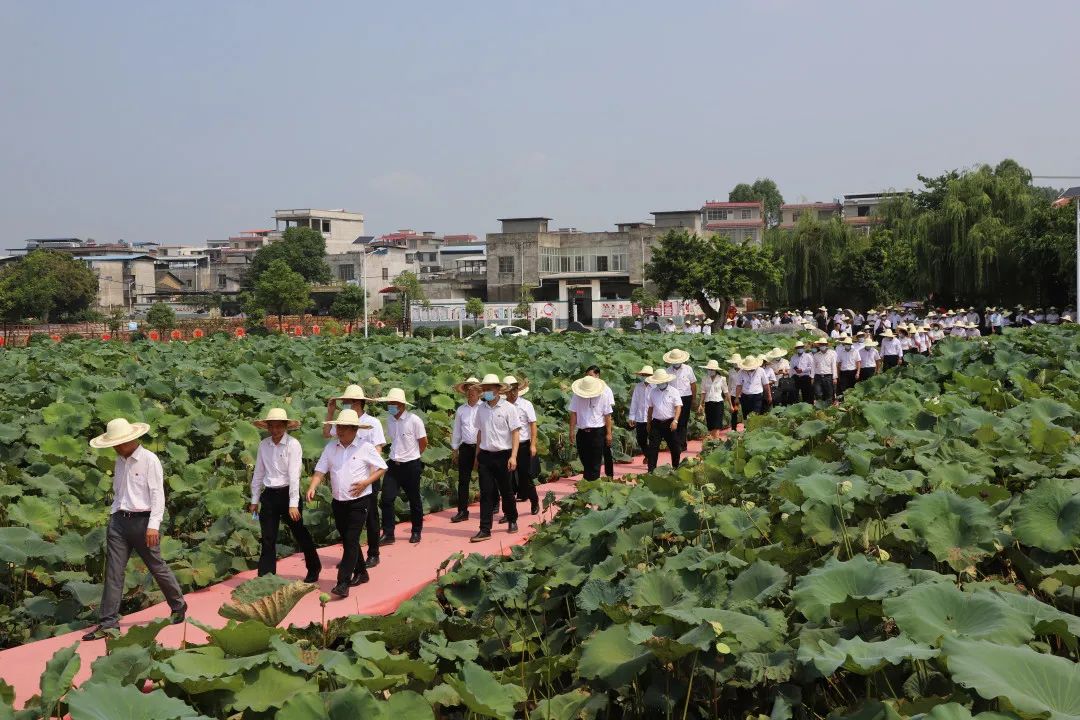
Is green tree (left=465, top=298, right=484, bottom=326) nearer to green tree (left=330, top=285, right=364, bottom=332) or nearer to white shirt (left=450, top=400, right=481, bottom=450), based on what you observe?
green tree (left=330, top=285, right=364, bottom=332)

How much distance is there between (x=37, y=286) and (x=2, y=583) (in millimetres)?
56385

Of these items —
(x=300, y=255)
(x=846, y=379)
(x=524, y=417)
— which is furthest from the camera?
(x=300, y=255)

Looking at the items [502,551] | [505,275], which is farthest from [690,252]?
[502,551]

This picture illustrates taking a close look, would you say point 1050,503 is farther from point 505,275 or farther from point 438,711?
point 505,275

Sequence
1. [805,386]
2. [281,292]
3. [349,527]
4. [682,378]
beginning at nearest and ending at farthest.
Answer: [349,527] → [682,378] → [805,386] → [281,292]

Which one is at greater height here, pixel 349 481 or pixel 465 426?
pixel 465 426

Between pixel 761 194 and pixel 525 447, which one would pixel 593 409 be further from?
pixel 761 194

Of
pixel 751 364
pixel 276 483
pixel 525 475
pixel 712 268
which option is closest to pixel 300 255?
pixel 712 268

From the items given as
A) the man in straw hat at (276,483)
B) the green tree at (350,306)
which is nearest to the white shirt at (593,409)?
the man in straw hat at (276,483)

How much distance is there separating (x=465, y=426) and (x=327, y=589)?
2.63 metres

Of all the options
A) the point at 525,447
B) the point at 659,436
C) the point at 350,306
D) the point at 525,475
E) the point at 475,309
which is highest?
the point at 350,306

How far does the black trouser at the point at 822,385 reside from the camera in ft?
61.3

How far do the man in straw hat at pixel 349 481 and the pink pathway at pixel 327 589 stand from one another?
1.00 ft

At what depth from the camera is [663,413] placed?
12.7 metres
